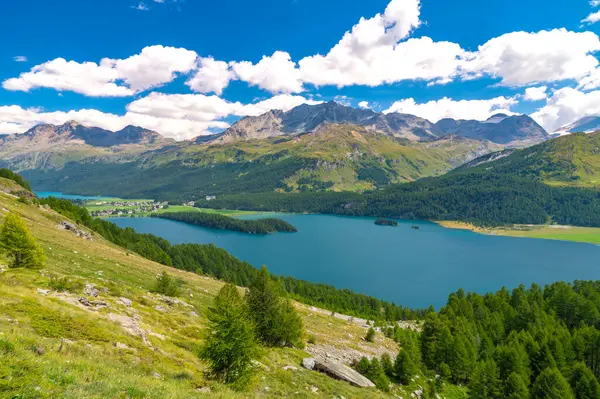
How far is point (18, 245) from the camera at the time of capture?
3734 cm

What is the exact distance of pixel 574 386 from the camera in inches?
2090

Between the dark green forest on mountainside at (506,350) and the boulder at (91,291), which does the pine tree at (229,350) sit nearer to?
the boulder at (91,291)

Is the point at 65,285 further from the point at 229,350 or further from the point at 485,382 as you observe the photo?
the point at 485,382

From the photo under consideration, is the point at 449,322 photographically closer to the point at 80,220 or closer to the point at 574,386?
the point at 574,386

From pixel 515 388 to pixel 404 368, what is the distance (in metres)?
18.4

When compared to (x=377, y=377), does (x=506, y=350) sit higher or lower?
lower

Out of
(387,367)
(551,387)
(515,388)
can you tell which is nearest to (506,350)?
(515,388)

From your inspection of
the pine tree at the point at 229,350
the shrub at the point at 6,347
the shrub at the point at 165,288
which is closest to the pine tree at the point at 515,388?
the pine tree at the point at 229,350

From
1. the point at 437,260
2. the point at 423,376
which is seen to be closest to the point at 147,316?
the point at 423,376

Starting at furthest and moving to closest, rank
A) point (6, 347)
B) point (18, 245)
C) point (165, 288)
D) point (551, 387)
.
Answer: point (165, 288) < point (551, 387) < point (18, 245) < point (6, 347)

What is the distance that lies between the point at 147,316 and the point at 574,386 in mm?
65449

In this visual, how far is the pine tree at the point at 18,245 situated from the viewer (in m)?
36.9

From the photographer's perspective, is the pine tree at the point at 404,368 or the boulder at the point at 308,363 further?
the pine tree at the point at 404,368

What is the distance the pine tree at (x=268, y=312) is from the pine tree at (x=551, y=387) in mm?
40049
